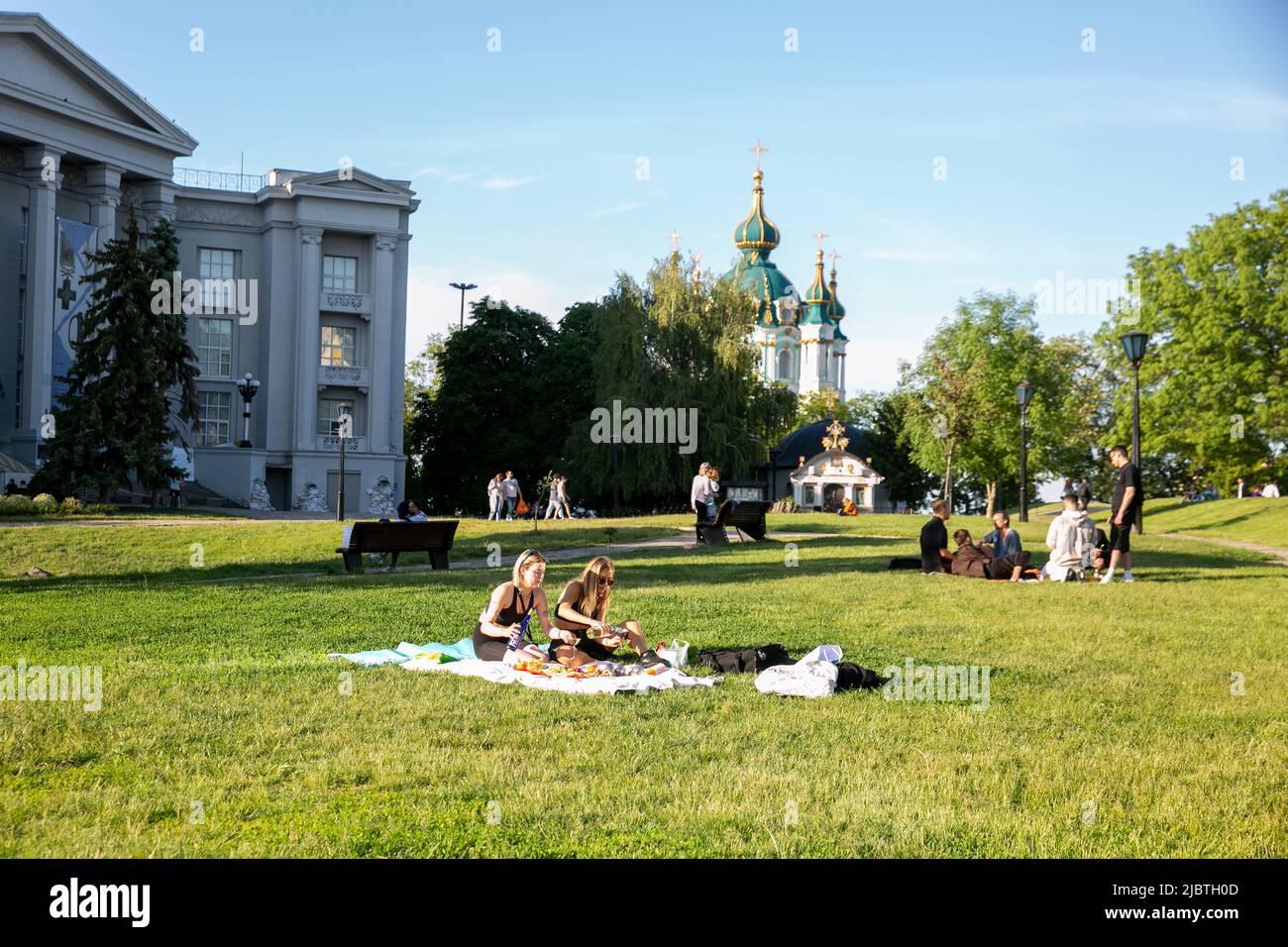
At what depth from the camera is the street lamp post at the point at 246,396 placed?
156 ft

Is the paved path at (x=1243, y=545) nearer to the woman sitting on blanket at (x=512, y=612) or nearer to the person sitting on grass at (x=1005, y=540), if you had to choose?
the person sitting on grass at (x=1005, y=540)

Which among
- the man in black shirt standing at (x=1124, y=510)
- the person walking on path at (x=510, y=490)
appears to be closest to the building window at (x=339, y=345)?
the person walking on path at (x=510, y=490)

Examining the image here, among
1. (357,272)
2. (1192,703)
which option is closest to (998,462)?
(357,272)

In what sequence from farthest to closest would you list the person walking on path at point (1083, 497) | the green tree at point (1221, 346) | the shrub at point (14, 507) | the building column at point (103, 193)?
1. the building column at point (103, 193)
2. the green tree at point (1221, 346)
3. the shrub at point (14, 507)
4. the person walking on path at point (1083, 497)

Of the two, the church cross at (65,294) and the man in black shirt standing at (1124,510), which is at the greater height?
the church cross at (65,294)

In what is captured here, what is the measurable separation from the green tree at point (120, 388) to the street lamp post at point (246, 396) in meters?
5.99

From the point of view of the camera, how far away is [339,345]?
60.2 metres

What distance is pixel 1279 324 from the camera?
148 feet

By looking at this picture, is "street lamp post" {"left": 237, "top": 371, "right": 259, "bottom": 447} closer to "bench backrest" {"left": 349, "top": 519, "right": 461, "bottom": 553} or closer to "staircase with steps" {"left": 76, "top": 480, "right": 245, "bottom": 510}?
"staircase with steps" {"left": 76, "top": 480, "right": 245, "bottom": 510}

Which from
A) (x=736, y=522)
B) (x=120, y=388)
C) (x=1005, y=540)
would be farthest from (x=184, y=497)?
(x=1005, y=540)

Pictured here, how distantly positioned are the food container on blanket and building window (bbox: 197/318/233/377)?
53.1 meters

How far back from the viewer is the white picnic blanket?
30.1ft

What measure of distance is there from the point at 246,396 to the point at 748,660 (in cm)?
4079
